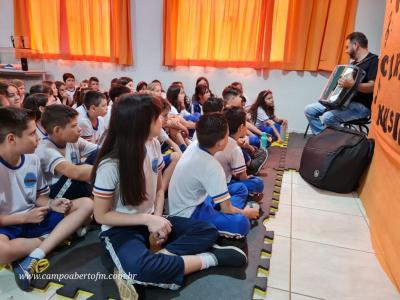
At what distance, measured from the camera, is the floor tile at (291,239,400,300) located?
43.4 inches

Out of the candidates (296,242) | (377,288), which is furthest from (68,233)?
(377,288)

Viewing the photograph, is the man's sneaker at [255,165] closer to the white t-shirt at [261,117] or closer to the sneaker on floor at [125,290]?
the white t-shirt at [261,117]

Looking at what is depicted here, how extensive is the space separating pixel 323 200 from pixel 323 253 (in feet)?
2.03

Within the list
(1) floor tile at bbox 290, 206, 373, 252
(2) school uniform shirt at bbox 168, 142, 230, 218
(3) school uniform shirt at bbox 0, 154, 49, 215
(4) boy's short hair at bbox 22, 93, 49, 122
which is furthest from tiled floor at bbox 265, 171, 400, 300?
(4) boy's short hair at bbox 22, 93, 49, 122

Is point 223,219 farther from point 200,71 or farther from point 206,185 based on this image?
point 200,71

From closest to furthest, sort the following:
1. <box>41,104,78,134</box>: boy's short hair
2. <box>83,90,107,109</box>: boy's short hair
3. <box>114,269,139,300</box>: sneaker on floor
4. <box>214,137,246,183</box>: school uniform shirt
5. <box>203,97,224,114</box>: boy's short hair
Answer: <box>114,269,139,300</box>: sneaker on floor, <box>41,104,78,134</box>: boy's short hair, <box>214,137,246,183</box>: school uniform shirt, <box>83,90,107,109</box>: boy's short hair, <box>203,97,224,114</box>: boy's short hair

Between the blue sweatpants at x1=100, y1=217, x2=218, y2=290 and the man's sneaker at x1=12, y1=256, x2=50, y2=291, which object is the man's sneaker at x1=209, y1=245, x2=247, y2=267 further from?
the man's sneaker at x1=12, y1=256, x2=50, y2=291

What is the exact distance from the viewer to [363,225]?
160 centimetres

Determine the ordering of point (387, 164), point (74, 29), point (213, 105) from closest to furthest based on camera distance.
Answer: point (387, 164) < point (213, 105) < point (74, 29)

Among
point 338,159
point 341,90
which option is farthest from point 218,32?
point 338,159

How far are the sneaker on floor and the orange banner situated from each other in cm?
97

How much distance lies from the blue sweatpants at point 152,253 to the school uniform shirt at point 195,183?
100mm

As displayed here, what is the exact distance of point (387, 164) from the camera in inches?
55.5

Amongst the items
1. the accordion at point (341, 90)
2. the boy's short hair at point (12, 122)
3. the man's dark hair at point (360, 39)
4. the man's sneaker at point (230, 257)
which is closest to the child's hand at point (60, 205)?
the boy's short hair at point (12, 122)
